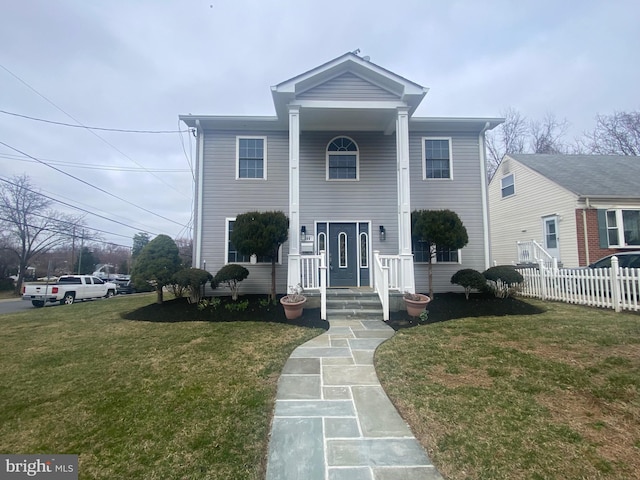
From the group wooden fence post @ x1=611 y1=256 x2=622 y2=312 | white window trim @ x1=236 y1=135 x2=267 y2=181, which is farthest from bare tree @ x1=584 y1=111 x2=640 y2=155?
white window trim @ x1=236 y1=135 x2=267 y2=181

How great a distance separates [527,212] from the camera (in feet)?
46.4

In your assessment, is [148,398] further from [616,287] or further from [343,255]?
[616,287]

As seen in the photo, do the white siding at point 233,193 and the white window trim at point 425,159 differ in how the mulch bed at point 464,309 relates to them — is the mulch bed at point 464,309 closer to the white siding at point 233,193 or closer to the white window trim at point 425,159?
the white window trim at point 425,159

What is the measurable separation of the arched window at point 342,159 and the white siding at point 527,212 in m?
8.01

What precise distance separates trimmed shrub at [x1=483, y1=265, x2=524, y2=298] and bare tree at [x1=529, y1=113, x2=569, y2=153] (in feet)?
69.2

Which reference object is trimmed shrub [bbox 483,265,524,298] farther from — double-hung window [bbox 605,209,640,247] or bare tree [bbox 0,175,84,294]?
bare tree [bbox 0,175,84,294]

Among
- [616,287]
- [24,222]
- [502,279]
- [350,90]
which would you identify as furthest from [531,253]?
[24,222]

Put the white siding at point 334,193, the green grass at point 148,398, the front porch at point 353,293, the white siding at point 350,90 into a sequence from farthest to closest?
the white siding at point 334,193 → the white siding at point 350,90 → the front porch at point 353,293 → the green grass at point 148,398

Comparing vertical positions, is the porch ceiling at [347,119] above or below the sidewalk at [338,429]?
above

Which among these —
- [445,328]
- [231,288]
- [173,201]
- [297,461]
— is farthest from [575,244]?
[173,201]

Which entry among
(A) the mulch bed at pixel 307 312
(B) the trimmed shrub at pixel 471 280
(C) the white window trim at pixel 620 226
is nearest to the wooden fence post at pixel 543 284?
(A) the mulch bed at pixel 307 312

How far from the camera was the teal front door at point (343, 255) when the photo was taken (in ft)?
30.4

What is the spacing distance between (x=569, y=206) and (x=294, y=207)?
11448 millimetres

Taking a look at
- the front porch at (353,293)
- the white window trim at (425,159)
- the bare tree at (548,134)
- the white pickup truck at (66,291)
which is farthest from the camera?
the bare tree at (548,134)
